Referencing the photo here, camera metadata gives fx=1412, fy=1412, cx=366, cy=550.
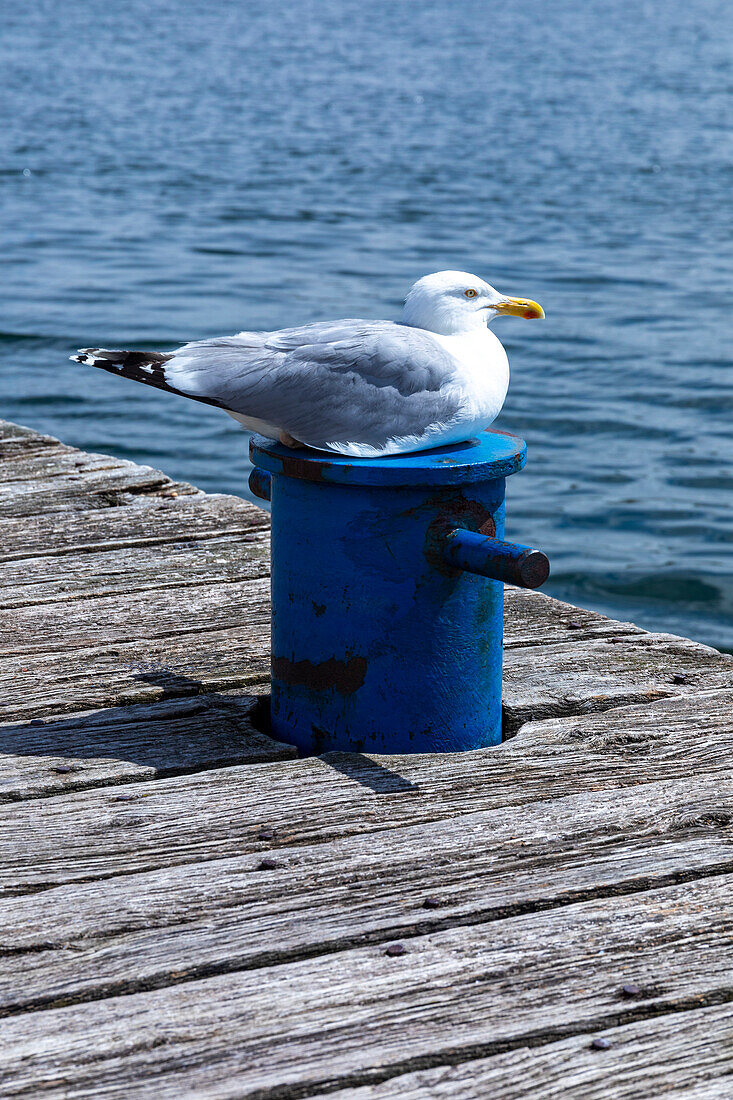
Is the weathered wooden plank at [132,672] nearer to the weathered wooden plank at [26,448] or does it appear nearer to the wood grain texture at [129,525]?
the wood grain texture at [129,525]

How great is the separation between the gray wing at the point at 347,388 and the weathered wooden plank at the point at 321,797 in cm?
68

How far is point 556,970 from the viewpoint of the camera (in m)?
2.14

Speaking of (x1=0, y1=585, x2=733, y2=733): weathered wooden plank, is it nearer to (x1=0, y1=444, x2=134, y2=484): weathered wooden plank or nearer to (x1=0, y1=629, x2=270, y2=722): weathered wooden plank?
(x1=0, y1=629, x2=270, y2=722): weathered wooden plank

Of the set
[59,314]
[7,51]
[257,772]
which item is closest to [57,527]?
[257,772]

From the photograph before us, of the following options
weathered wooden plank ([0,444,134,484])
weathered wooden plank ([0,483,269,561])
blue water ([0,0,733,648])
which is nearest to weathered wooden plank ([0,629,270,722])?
weathered wooden plank ([0,483,269,561])

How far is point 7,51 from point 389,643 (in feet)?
105

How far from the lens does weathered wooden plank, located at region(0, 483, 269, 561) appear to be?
430 centimetres

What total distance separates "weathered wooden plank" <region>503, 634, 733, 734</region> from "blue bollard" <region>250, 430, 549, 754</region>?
0.95ft

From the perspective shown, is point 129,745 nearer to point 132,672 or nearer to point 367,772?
point 132,672

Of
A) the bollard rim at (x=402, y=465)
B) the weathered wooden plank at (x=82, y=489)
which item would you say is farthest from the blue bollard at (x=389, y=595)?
the weathered wooden plank at (x=82, y=489)

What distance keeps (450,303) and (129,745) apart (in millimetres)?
1157

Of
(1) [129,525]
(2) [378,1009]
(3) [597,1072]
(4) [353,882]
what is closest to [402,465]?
(4) [353,882]

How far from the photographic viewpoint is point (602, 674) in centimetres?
343

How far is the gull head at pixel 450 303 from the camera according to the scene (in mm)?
2992
